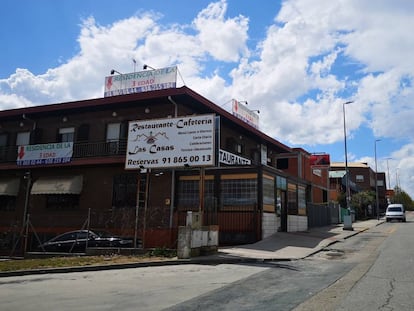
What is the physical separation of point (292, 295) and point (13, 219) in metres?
23.6

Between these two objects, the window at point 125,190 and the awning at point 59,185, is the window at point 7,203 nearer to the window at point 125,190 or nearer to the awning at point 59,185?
the awning at point 59,185

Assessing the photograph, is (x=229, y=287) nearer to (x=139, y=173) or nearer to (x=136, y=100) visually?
(x=139, y=173)

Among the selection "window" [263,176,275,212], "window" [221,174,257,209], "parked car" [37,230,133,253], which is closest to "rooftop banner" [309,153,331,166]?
"window" [263,176,275,212]

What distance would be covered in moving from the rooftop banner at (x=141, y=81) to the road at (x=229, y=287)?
15133 millimetres

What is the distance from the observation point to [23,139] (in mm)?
29094

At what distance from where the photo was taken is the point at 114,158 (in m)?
24.1

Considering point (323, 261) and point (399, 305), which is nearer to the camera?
point (399, 305)

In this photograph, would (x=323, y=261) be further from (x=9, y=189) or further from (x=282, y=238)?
(x=9, y=189)

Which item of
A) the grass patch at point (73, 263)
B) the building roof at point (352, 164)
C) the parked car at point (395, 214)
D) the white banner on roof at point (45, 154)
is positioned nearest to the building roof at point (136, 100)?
the white banner on roof at point (45, 154)

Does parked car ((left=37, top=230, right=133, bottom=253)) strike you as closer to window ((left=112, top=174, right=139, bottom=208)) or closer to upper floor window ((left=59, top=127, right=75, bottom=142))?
window ((left=112, top=174, right=139, bottom=208))

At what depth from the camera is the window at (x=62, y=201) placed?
26059 mm

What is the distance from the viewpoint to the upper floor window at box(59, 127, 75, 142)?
27.2 m

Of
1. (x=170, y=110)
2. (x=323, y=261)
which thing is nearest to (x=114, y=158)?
(x=170, y=110)

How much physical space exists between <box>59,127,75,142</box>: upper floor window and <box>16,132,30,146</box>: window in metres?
2.75
